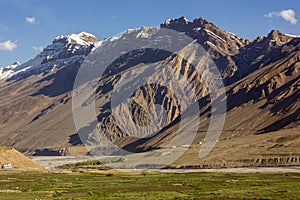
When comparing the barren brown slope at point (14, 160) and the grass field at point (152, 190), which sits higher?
the barren brown slope at point (14, 160)

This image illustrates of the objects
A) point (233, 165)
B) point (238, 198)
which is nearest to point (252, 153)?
point (233, 165)

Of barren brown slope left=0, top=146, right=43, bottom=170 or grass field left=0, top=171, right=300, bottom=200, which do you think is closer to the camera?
grass field left=0, top=171, right=300, bottom=200

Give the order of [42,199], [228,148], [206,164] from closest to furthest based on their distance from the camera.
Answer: [42,199] < [206,164] < [228,148]

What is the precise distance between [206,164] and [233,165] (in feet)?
34.3

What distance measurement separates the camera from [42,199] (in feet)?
151

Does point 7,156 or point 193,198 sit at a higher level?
point 7,156

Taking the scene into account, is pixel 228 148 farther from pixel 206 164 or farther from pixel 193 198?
pixel 193 198

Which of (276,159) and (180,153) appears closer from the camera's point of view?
(276,159)

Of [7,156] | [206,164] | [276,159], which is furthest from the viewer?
[206,164]

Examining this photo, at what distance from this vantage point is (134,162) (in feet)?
630

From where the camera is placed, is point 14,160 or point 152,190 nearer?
point 152,190

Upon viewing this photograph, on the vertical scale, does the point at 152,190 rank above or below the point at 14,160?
below

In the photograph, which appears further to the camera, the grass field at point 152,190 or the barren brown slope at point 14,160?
the barren brown slope at point 14,160

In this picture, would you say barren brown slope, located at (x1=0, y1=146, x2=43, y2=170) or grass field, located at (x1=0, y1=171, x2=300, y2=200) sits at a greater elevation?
barren brown slope, located at (x1=0, y1=146, x2=43, y2=170)
